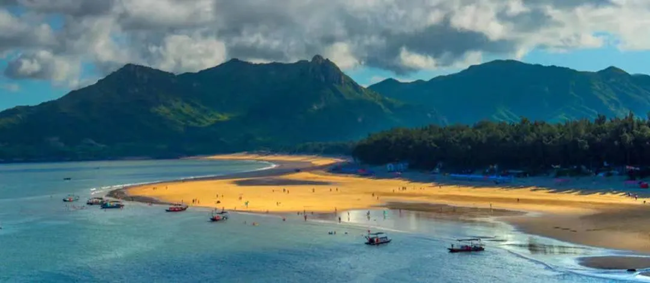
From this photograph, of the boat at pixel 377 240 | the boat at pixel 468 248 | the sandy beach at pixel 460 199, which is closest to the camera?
the boat at pixel 468 248

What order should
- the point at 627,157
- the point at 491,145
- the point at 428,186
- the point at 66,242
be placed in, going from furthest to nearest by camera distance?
the point at 491,145 < the point at 428,186 < the point at 627,157 < the point at 66,242

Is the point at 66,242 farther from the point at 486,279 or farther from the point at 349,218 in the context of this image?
the point at 486,279

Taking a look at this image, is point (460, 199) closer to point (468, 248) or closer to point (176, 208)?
point (468, 248)

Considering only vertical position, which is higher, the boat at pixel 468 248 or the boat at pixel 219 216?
the boat at pixel 219 216

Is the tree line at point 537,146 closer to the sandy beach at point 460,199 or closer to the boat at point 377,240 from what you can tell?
the sandy beach at point 460,199

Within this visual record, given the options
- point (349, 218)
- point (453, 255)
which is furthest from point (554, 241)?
point (349, 218)

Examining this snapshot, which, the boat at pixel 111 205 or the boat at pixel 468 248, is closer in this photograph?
the boat at pixel 468 248

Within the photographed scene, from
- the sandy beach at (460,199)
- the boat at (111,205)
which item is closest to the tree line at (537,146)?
the sandy beach at (460,199)

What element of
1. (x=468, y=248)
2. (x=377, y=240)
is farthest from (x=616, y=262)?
(x=377, y=240)
